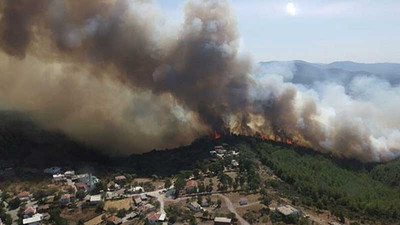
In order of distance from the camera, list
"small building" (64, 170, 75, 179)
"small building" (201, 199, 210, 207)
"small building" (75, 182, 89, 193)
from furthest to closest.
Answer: "small building" (64, 170, 75, 179) < "small building" (75, 182, 89, 193) < "small building" (201, 199, 210, 207)

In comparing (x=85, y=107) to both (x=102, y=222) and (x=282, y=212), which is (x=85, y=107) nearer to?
(x=102, y=222)

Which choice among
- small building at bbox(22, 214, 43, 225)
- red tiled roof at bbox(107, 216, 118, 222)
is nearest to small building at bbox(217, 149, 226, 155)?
red tiled roof at bbox(107, 216, 118, 222)

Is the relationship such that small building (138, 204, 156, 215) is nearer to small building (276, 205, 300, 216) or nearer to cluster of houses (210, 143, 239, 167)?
small building (276, 205, 300, 216)

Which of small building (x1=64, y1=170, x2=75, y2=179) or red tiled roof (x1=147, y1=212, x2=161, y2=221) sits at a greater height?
small building (x1=64, y1=170, x2=75, y2=179)

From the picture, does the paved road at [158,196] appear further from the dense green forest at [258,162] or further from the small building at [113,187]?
the dense green forest at [258,162]

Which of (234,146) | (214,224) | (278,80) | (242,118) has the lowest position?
(214,224)

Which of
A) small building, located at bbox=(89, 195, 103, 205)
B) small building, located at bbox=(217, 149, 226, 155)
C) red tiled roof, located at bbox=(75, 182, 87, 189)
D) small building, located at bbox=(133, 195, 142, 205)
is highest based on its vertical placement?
small building, located at bbox=(217, 149, 226, 155)

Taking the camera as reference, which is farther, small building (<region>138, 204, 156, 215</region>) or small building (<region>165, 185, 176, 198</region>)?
small building (<region>165, 185, 176, 198</region>)

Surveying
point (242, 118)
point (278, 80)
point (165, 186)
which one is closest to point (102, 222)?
point (165, 186)

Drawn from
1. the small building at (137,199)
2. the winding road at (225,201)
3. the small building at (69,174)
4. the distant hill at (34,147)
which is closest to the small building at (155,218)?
the winding road at (225,201)
